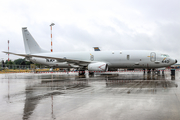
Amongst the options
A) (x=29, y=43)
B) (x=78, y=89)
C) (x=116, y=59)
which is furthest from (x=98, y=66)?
(x=29, y=43)

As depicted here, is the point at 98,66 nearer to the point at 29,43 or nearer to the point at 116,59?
the point at 116,59

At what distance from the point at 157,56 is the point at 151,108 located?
1696 cm

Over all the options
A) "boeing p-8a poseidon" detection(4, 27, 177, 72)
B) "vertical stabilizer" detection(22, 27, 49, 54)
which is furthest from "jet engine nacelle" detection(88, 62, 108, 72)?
"vertical stabilizer" detection(22, 27, 49, 54)

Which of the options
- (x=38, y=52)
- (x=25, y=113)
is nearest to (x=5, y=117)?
(x=25, y=113)

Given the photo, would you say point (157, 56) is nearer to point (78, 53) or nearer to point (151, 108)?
point (78, 53)

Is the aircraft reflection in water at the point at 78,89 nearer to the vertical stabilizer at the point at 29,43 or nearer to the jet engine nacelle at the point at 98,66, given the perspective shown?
the jet engine nacelle at the point at 98,66

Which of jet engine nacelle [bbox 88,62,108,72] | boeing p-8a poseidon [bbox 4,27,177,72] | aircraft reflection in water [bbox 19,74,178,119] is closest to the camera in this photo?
aircraft reflection in water [bbox 19,74,178,119]

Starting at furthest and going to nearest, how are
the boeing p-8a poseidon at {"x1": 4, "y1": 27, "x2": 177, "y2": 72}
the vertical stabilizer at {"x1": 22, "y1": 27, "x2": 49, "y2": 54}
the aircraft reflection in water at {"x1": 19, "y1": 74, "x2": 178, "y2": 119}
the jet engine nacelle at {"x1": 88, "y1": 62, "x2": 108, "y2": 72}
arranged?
1. the vertical stabilizer at {"x1": 22, "y1": 27, "x2": 49, "y2": 54}
2. the boeing p-8a poseidon at {"x1": 4, "y1": 27, "x2": 177, "y2": 72}
3. the jet engine nacelle at {"x1": 88, "y1": 62, "x2": 108, "y2": 72}
4. the aircraft reflection in water at {"x1": 19, "y1": 74, "x2": 178, "y2": 119}

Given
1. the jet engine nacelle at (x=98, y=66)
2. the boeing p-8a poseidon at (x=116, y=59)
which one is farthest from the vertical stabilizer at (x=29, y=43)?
the jet engine nacelle at (x=98, y=66)

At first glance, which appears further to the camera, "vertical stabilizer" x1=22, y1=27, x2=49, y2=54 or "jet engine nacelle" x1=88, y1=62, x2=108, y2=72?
"vertical stabilizer" x1=22, y1=27, x2=49, y2=54

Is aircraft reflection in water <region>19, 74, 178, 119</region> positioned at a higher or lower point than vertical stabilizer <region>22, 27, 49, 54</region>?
lower

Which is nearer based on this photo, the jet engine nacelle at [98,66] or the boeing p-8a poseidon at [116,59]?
the jet engine nacelle at [98,66]

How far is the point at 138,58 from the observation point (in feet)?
68.8

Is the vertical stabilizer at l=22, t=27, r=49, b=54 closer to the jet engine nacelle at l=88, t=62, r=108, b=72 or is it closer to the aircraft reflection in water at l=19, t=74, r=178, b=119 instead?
the jet engine nacelle at l=88, t=62, r=108, b=72
